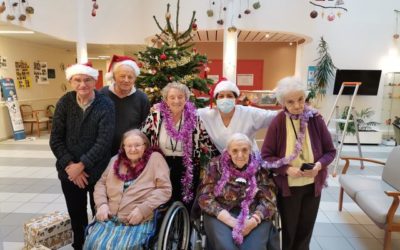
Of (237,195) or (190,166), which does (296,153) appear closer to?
(237,195)

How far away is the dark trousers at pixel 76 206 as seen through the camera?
2.12 m

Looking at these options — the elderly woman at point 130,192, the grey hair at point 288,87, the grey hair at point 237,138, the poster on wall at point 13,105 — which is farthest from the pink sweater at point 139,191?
the poster on wall at point 13,105

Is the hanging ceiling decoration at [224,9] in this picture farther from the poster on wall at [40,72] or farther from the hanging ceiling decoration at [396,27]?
the poster on wall at [40,72]

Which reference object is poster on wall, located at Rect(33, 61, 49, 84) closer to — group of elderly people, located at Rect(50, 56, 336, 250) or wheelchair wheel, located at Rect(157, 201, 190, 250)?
group of elderly people, located at Rect(50, 56, 336, 250)

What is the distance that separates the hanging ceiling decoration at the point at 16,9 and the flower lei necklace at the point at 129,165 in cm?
476

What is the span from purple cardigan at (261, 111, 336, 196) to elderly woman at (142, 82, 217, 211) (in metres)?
0.50

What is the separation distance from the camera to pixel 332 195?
387 cm

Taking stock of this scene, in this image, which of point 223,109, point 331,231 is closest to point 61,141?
point 223,109

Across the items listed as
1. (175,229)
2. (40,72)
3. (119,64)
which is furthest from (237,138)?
(40,72)

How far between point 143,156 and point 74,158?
47cm

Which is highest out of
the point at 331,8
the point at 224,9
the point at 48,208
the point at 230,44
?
the point at 331,8

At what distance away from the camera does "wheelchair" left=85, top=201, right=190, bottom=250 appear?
1735 mm

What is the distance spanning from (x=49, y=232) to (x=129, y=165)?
0.86 meters

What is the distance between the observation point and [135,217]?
1.85 meters
